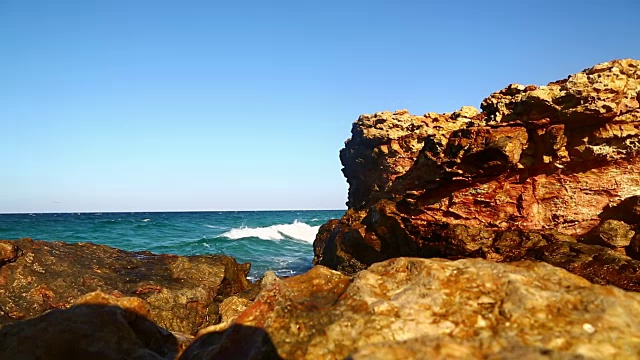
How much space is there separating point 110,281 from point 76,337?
7.47 m

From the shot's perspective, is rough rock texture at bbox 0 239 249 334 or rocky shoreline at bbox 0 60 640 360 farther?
rough rock texture at bbox 0 239 249 334

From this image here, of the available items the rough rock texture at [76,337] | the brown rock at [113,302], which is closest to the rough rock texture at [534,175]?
the brown rock at [113,302]

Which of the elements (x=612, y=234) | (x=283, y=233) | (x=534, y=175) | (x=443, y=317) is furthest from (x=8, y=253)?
(x=283, y=233)

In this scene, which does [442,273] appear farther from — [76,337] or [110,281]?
[110,281]

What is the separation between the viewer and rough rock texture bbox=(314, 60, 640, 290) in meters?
10.6

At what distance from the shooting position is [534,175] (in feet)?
38.8

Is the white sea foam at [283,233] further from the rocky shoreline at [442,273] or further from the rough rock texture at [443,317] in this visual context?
the rough rock texture at [443,317]

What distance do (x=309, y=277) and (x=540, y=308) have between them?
7.02ft

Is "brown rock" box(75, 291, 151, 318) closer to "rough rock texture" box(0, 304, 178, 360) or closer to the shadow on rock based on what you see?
"rough rock texture" box(0, 304, 178, 360)

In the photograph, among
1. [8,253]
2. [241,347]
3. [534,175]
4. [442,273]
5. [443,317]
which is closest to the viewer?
[443,317]

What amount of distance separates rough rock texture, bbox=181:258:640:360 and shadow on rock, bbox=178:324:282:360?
0.01 meters

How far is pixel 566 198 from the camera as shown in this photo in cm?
1159

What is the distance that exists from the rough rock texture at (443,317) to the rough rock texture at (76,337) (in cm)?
148

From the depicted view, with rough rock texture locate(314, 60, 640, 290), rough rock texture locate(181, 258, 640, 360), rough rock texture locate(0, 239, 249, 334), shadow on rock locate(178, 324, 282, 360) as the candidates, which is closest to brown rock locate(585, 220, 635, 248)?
rough rock texture locate(314, 60, 640, 290)
